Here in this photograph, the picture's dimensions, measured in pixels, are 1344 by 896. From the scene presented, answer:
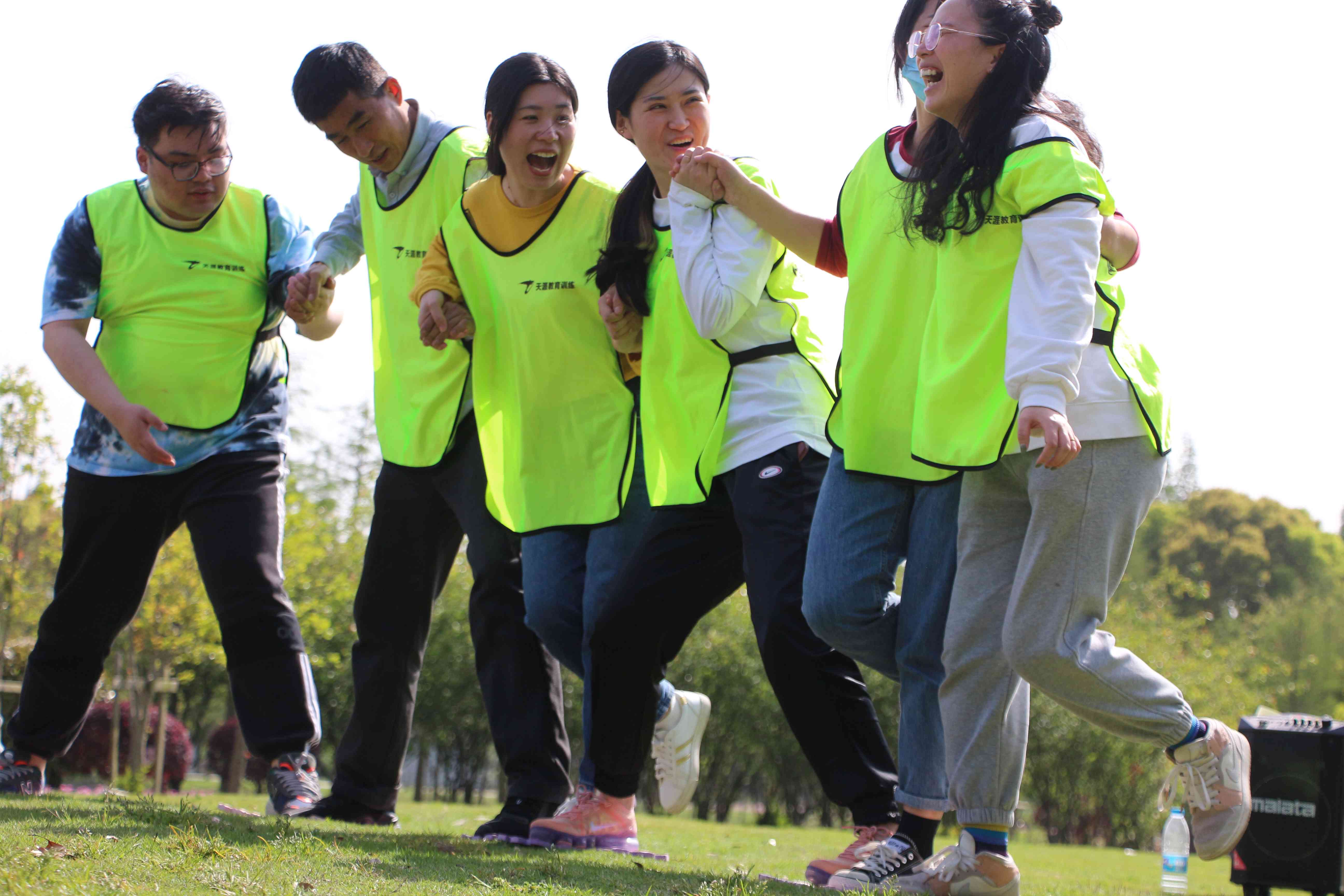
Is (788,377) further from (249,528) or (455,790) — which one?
(455,790)

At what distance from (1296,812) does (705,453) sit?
12.6 feet

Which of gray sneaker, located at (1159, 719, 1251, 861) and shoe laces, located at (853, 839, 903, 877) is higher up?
gray sneaker, located at (1159, 719, 1251, 861)

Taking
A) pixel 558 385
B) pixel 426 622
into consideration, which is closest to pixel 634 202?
pixel 558 385

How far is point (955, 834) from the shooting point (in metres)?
15.1

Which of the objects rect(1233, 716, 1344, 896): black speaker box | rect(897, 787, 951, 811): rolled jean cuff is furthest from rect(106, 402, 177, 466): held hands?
rect(1233, 716, 1344, 896): black speaker box

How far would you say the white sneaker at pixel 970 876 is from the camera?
3152 mm

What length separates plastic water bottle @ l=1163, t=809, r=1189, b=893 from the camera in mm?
7723

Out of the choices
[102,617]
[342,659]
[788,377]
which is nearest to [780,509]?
[788,377]

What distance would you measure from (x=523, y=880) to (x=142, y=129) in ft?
11.4

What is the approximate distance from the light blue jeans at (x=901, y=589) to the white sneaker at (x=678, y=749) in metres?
1.04

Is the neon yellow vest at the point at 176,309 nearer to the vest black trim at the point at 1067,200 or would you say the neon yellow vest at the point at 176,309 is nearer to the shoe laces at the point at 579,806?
the shoe laces at the point at 579,806

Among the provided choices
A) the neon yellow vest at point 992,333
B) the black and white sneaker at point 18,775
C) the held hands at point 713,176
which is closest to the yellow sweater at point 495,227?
the held hands at point 713,176

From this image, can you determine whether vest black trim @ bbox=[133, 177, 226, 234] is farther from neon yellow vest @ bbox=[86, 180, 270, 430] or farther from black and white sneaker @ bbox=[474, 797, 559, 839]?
black and white sneaker @ bbox=[474, 797, 559, 839]

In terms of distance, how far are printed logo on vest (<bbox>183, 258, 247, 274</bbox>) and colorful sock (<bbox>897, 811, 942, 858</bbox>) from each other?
3.43 metres
